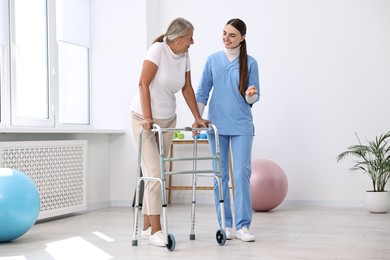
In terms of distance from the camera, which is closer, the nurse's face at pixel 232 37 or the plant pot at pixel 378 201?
the nurse's face at pixel 232 37

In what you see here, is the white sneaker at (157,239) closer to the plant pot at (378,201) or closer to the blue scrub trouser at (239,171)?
the blue scrub trouser at (239,171)

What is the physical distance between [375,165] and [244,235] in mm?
2306

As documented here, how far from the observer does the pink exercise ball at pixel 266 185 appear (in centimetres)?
614

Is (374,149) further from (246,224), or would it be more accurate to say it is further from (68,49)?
(68,49)

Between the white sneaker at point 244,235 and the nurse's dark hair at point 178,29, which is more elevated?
the nurse's dark hair at point 178,29

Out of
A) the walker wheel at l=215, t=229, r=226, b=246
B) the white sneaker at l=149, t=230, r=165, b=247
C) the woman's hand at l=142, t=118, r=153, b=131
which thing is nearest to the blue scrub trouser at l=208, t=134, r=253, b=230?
the walker wheel at l=215, t=229, r=226, b=246

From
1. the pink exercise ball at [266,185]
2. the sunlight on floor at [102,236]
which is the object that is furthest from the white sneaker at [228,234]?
the pink exercise ball at [266,185]

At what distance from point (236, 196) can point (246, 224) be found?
201 mm

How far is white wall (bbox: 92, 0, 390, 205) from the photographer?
6633 millimetres

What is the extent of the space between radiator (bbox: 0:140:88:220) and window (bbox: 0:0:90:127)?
31 centimetres

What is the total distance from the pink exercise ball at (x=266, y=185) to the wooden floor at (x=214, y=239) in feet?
0.39

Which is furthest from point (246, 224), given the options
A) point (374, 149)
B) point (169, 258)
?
point (374, 149)

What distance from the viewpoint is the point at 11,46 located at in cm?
573

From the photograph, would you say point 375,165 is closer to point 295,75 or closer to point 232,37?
point 295,75
